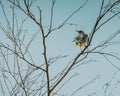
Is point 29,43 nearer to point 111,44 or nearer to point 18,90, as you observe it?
point 18,90

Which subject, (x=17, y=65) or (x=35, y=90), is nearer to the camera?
(x=17, y=65)

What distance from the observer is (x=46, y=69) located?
8.51 ft

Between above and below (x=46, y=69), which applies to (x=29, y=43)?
above

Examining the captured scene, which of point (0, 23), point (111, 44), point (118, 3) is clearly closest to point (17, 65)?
point (0, 23)

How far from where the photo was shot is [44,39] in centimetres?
256

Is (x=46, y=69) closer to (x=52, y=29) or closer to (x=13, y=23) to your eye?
(x=52, y=29)

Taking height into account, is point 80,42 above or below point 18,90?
above

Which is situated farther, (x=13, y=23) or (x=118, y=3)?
(x=13, y=23)

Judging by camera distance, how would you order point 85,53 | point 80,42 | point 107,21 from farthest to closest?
point 80,42 → point 85,53 → point 107,21

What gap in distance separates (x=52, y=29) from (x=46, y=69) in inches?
16.9

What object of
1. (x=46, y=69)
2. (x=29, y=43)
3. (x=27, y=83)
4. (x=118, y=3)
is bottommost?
(x=46, y=69)

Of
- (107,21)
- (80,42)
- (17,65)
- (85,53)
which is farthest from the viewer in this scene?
(80,42)

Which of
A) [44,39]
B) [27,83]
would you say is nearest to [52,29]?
[44,39]

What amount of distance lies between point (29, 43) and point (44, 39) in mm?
593
